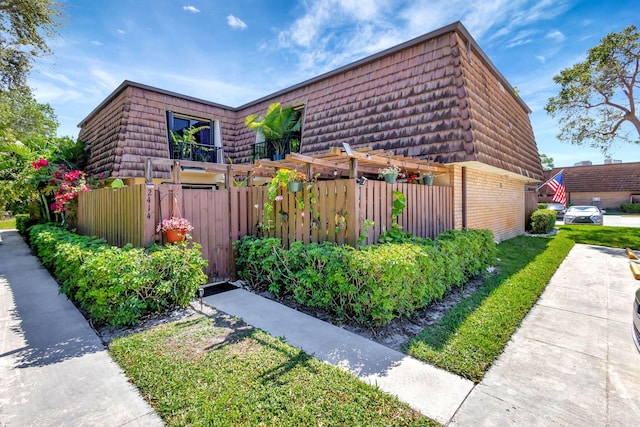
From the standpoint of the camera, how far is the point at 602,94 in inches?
602

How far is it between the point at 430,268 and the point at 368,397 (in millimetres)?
2415

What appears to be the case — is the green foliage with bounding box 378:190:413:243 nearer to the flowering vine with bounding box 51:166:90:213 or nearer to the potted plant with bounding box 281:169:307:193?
the potted plant with bounding box 281:169:307:193

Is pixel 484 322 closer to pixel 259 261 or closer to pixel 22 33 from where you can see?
pixel 259 261

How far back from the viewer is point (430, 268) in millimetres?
4383

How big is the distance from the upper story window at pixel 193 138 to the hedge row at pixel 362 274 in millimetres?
7141

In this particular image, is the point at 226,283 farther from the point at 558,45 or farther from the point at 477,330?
the point at 558,45

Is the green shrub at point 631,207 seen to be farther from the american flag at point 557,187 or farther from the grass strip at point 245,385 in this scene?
the grass strip at point 245,385

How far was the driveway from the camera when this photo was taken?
229 centimetres

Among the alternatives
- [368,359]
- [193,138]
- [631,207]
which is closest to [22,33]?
[193,138]

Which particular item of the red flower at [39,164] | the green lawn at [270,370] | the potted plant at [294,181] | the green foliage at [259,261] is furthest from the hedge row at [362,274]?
the red flower at [39,164]

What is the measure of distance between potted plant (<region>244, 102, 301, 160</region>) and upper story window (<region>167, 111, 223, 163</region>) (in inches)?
88.5

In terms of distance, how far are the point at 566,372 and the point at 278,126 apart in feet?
31.2

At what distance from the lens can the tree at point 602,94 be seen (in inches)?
534

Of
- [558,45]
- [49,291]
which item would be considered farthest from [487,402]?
[558,45]
